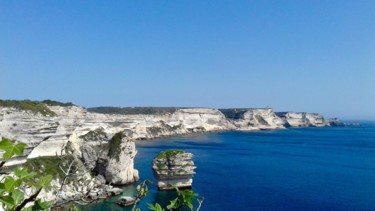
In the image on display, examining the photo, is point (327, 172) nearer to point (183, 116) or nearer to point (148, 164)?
point (148, 164)

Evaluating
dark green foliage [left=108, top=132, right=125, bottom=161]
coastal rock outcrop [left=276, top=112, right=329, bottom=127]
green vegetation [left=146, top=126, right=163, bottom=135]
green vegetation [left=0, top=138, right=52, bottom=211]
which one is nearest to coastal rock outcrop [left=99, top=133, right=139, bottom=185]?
dark green foliage [left=108, top=132, right=125, bottom=161]

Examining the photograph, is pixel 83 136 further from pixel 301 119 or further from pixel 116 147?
pixel 301 119

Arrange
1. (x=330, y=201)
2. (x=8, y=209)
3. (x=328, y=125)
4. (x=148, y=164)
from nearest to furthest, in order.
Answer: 1. (x=8, y=209)
2. (x=330, y=201)
3. (x=148, y=164)
4. (x=328, y=125)

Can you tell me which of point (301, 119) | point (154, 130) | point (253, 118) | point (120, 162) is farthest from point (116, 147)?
point (301, 119)

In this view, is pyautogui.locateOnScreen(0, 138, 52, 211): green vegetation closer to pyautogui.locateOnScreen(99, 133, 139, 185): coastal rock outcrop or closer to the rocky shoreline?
the rocky shoreline

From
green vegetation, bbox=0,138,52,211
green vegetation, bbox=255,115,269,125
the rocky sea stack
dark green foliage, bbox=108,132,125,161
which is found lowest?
the rocky sea stack

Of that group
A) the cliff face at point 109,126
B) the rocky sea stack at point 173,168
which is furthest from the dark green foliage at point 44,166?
the rocky sea stack at point 173,168

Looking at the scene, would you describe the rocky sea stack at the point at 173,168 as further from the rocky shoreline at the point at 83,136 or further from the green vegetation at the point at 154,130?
the green vegetation at the point at 154,130

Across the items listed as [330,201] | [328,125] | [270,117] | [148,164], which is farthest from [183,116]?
[328,125]
